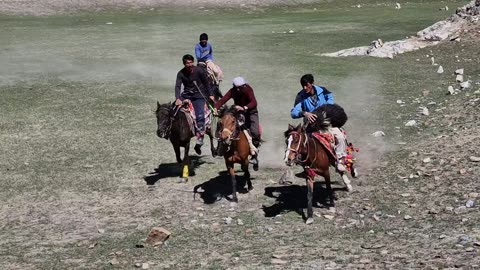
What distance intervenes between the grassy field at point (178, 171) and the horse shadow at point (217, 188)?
0.56ft

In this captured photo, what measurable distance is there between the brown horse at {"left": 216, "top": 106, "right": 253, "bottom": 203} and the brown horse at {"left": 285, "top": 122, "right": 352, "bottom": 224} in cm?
121

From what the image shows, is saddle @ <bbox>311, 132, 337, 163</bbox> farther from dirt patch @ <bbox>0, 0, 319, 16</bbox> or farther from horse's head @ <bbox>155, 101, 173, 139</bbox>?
dirt patch @ <bbox>0, 0, 319, 16</bbox>

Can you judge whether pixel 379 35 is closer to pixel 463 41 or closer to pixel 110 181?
pixel 463 41

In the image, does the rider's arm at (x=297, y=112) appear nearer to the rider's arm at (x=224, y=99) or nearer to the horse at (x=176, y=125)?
the rider's arm at (x=224, y=99)

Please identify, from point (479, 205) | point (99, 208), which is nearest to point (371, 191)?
point (479, 205)

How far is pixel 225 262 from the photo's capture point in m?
9.46

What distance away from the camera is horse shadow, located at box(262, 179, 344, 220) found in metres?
11.5

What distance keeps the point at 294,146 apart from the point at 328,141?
3.30 ft

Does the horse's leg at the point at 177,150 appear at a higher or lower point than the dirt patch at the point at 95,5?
lower

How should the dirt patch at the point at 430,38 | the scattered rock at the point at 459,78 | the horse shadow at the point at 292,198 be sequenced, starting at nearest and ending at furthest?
the horse shadow at the point at 292,198
the scattered rock at the point at 459,78
the dirt patch at the point at 430,38

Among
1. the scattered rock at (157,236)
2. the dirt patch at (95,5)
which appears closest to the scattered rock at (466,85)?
the scattered rock at (157,236)

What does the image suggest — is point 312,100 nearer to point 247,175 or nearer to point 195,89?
point 247,175

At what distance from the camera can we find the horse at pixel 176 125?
42.6ft

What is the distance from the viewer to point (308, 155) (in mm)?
10586
